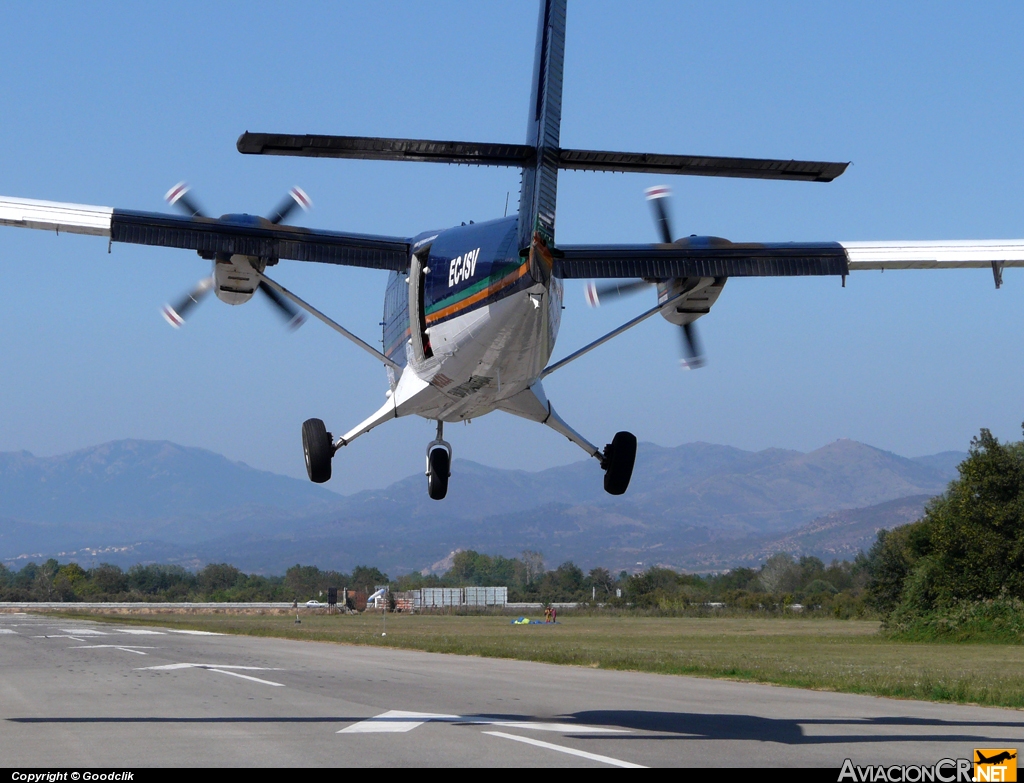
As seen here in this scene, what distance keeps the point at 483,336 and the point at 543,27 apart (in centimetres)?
482

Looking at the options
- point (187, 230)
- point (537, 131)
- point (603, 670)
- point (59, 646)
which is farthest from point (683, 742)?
point (59, 646)

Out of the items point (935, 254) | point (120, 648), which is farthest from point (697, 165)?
point (120, 648)

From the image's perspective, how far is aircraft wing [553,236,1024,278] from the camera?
837 inches

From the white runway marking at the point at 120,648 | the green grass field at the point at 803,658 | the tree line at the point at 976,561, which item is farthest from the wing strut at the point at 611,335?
the tree line at the point at 976,561

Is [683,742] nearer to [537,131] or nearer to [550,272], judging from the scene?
[550,272]

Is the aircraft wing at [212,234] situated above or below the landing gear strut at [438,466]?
above

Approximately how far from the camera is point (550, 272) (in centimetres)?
1647

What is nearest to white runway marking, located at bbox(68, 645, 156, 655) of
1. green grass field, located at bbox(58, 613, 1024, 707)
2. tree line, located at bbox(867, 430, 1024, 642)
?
green grass field, located at bbox(58, 613, 1024, 707)

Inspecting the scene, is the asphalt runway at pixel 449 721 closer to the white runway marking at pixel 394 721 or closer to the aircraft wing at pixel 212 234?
the white runway marking at pixel 394 721

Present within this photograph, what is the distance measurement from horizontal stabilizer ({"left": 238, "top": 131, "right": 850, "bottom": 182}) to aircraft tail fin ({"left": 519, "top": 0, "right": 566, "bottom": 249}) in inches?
19.3

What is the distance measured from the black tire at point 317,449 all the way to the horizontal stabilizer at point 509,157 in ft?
25.4

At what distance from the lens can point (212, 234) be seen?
20797 mm

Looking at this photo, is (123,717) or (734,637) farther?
(734,637)

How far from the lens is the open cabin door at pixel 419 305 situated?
66.0ft
